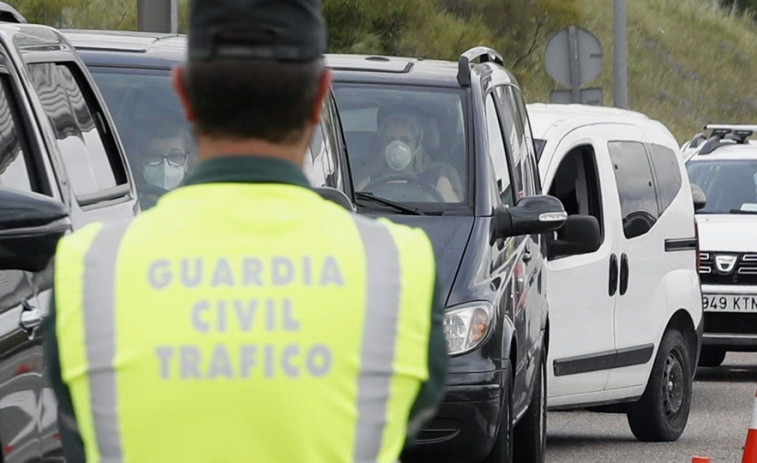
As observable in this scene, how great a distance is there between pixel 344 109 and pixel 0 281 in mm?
4921

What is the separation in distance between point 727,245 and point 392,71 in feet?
22.6

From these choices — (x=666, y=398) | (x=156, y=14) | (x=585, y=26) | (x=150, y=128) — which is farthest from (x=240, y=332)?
(x=585, y=26)

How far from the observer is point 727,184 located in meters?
17.3

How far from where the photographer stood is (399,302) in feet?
7.55

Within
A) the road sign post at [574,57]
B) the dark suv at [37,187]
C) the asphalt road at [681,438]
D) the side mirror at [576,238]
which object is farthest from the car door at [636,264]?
the road sign post at [574,57]

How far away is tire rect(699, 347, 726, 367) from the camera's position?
55.2 ft

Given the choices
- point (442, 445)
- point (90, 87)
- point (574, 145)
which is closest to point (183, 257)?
point (90, 87)

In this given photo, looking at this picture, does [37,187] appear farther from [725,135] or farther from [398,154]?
[725,135]

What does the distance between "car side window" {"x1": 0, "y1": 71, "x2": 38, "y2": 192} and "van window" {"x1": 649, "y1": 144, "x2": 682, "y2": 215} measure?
285 inches

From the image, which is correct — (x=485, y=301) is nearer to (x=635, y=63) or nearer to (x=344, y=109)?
(x=344, y=109)

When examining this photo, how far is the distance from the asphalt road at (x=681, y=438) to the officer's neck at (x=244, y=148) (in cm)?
879

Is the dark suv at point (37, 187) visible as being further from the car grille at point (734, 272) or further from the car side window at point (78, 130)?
the car grille at point (734, 272)

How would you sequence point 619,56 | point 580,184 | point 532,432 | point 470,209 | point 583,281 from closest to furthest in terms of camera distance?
point 470,209 → point 532,432 → point 583,281 → point 580,184 → point 619,56

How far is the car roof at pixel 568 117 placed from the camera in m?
11.8
